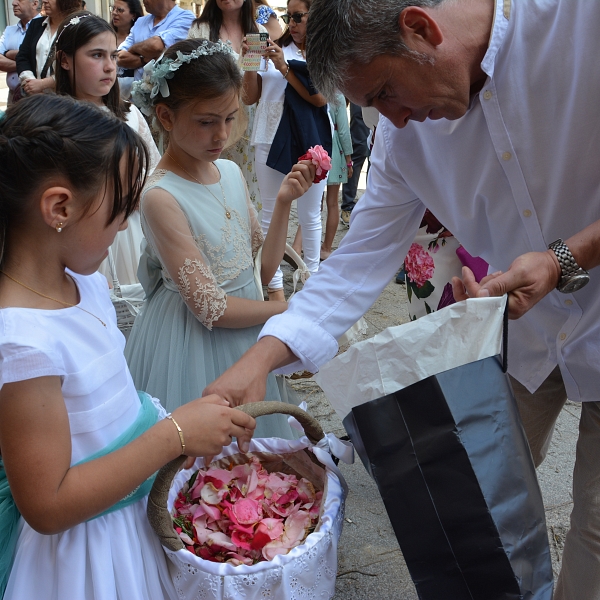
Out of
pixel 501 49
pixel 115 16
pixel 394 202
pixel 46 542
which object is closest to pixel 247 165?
pixel 115 16

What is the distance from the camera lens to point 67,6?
4.61m

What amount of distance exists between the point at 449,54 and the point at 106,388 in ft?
3.33

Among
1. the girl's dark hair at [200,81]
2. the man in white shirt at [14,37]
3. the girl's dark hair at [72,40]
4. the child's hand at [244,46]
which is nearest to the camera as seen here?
the girl's dark hair at [200,81]

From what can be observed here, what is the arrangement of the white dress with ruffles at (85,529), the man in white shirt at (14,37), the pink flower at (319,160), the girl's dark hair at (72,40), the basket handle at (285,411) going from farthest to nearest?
1. the man in white shirt at (14,37)
2. the girl's dark hair at (72,40)
3. the pink flower at (319,160)
4. the basket handle at (285,411)
5. the white dress with ruffles at (85,529)

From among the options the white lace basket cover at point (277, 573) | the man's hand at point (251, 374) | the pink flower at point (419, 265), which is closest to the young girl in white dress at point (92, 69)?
the pink flower at point (419, 265)

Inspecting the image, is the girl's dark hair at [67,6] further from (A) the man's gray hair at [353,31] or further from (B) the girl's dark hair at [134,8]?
(A) the man's gray hair at [353,31]

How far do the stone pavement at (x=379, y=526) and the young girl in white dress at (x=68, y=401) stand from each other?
89 cm

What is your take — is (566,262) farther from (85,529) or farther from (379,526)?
(379,526)

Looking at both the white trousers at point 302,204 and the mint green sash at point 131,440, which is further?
the white trousers at point 302,204

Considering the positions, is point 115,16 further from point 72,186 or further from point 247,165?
point 72,186

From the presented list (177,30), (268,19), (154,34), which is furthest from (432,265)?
(154,34)

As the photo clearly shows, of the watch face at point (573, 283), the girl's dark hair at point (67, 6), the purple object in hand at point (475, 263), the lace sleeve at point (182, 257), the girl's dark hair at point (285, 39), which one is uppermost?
the watch face at point (573, 283)

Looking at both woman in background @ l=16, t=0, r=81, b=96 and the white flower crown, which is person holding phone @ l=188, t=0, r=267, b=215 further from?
the white flower crown

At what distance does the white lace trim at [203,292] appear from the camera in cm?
213
